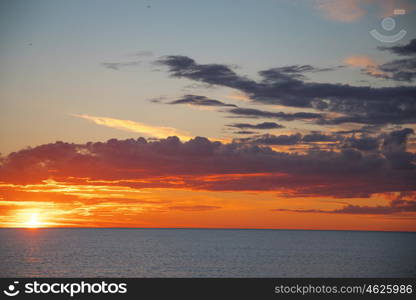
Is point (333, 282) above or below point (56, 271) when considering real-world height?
below

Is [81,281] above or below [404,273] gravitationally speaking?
below

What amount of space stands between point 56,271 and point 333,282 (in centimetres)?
6842

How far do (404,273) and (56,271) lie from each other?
6949 cm

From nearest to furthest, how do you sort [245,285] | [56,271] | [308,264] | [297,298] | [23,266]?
[297,298] < [245,285] < [56,271] < [23,266] < [308,264]

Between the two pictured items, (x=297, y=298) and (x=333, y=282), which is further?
(x=333, y=282)

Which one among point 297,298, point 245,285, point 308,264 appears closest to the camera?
point 297,298

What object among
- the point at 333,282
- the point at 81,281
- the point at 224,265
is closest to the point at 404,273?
the point at 224,265

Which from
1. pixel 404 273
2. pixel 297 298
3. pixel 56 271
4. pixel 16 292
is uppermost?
pixel 56 271

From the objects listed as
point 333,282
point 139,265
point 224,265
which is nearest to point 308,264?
point 224,265

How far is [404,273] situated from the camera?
99312mm

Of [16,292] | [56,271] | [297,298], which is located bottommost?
[297,298]

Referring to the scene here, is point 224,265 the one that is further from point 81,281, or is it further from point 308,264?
point 81,281

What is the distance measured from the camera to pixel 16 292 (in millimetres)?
37875

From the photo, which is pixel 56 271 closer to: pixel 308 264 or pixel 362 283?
pixel 308 264
